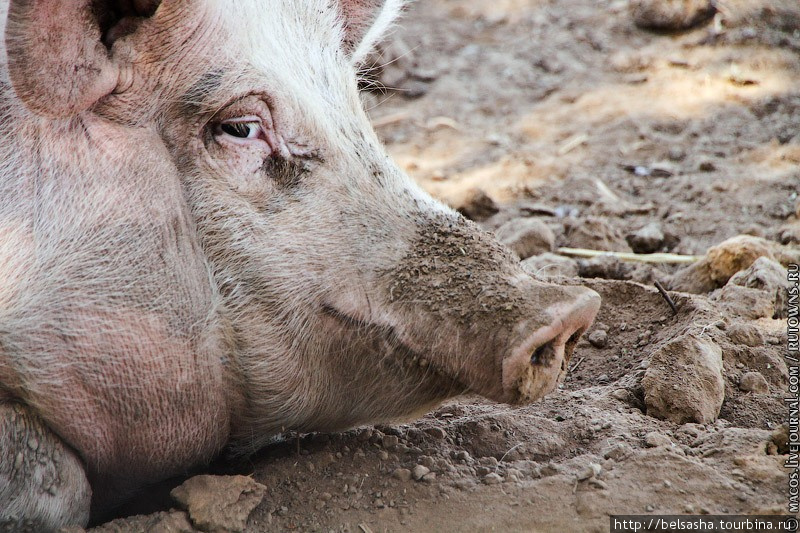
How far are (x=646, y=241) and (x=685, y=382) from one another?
5.13 feet

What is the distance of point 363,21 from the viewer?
3.33m

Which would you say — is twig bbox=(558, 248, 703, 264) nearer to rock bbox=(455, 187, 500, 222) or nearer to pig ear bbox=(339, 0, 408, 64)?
rock bbox=(455, 187, 500, 222)

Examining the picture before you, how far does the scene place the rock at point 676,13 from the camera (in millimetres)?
6355

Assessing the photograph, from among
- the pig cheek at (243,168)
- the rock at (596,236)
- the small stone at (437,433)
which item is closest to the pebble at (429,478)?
the small stone at (437,433)

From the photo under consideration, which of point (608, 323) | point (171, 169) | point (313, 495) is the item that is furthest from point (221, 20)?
point (608, 323)

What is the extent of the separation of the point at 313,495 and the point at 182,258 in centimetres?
74

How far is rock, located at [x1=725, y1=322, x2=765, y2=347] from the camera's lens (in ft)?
10.1

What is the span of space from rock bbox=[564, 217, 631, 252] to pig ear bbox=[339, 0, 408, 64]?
4.88 feet

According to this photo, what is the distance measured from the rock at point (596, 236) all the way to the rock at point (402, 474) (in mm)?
2003

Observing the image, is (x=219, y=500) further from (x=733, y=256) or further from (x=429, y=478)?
(x=733, y=256)

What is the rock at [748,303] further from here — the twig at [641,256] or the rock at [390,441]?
the rock at [390,441]

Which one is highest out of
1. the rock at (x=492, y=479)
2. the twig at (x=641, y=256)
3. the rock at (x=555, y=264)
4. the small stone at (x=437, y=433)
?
the rock at (x=492, y=479)

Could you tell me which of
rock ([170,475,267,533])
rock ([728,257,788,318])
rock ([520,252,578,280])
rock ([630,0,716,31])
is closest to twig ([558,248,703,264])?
rock ([520,252,578,280])

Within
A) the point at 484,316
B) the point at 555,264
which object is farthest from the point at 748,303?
the point at 484,316
